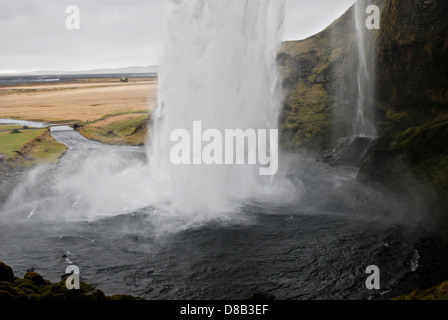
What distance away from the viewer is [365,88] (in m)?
40.9

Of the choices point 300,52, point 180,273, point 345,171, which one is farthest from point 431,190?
point 300,52

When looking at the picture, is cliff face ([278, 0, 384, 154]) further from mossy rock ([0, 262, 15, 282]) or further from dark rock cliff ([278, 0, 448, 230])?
mossy rock ([0, 262, 15, 282])

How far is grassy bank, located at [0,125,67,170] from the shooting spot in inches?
1473

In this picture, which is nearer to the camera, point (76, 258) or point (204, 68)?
point (76, 258)

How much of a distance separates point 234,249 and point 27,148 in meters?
34.1

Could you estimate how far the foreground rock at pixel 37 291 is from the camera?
39.9 ft

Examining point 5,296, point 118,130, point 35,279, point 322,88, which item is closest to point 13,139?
point 118,130

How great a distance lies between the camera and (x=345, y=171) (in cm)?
3453

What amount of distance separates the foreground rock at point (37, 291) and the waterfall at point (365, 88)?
33847 mm

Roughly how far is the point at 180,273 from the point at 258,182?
49.3ft

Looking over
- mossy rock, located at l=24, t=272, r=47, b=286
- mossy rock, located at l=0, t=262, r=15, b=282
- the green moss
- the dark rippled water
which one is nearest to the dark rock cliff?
the dark rippled water

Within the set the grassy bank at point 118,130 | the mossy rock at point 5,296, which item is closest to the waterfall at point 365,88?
the grassy bank at point 118,130

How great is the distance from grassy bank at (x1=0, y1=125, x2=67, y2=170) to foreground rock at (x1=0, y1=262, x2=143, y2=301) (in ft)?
82.3
